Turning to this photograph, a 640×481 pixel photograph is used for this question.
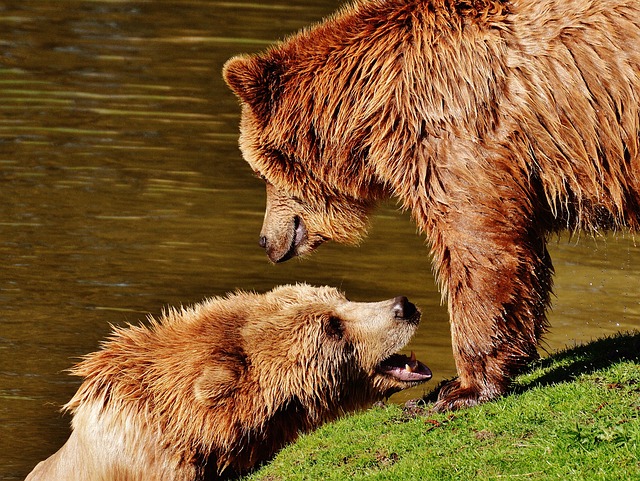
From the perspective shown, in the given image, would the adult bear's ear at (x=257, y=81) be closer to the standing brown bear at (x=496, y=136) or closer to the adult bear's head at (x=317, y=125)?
the adult bear's head at (x=317, y=125)

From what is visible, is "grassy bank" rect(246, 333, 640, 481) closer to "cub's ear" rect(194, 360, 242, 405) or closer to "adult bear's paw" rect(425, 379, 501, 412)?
"adult bear's paw" rect(425, 379, 501, 412)

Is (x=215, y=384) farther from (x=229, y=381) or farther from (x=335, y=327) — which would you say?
(x=335, y=327)

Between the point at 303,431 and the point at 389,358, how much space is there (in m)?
0.74

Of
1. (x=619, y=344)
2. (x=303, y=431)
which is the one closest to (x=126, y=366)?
(x=303, y=431)

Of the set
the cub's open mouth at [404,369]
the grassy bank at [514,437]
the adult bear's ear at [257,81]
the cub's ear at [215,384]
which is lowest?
the grassy bank at [514,437]

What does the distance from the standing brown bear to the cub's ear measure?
1453mm

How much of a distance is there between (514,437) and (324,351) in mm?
1353

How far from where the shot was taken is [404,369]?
8086 mm

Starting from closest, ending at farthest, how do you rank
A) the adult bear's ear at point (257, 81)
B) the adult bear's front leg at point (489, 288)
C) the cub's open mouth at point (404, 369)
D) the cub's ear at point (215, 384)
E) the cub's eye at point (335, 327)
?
1. the cub's ear at point (215, 384)
2. the adult bear's front leg at point (489, 288)
3. the cub's eye at point (335, 327)
4. the cub's open mouth at point (404, 369)
5. the adult bear's ear at point (257, 81)

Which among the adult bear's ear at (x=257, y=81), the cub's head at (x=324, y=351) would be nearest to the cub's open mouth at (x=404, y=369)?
the cub's head at (x=324, y=351)

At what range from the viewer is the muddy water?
11.9m

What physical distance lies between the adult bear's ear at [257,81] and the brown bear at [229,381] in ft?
4.71

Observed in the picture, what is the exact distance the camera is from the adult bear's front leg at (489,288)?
7.57 metres

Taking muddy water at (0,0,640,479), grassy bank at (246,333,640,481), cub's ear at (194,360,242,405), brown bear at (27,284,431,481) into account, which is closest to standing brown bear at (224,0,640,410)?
grassy bank at (246,333,640,481)
